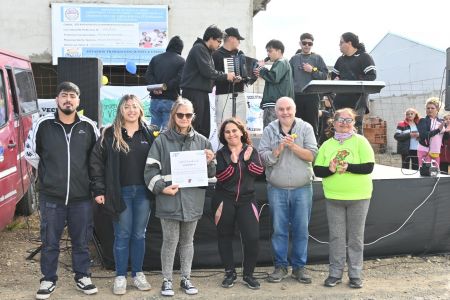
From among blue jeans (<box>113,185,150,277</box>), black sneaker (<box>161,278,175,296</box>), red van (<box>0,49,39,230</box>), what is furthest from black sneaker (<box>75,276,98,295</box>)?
red van (<box>0,49,39,230</box>)

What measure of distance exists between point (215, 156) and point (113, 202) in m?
1.06

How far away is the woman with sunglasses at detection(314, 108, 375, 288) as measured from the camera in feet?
16.5

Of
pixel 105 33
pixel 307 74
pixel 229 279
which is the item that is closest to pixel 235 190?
pixel 229 279

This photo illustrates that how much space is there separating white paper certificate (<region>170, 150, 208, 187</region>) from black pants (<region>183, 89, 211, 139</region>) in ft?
5.57

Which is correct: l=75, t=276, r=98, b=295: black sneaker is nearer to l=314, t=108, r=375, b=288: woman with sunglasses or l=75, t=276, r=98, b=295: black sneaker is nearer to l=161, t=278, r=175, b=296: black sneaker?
Result: l=161, t=278, r=175, b=296: black sneaker

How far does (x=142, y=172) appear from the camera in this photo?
480 cm

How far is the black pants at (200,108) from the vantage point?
6.36 meters

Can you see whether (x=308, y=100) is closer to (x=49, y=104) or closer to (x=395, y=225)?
(x=395, y=225)

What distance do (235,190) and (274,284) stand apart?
3.69 ft

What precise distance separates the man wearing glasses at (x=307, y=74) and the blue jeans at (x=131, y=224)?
322 cm

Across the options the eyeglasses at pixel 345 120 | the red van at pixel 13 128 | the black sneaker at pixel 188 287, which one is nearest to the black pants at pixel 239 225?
the black sneaker at pixel 188 287

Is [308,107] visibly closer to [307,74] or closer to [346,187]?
[307,74]

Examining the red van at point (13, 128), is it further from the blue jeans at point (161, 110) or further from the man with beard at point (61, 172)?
the blue jeans at point (161, 110)

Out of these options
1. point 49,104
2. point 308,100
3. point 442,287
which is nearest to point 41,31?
point 49,104
